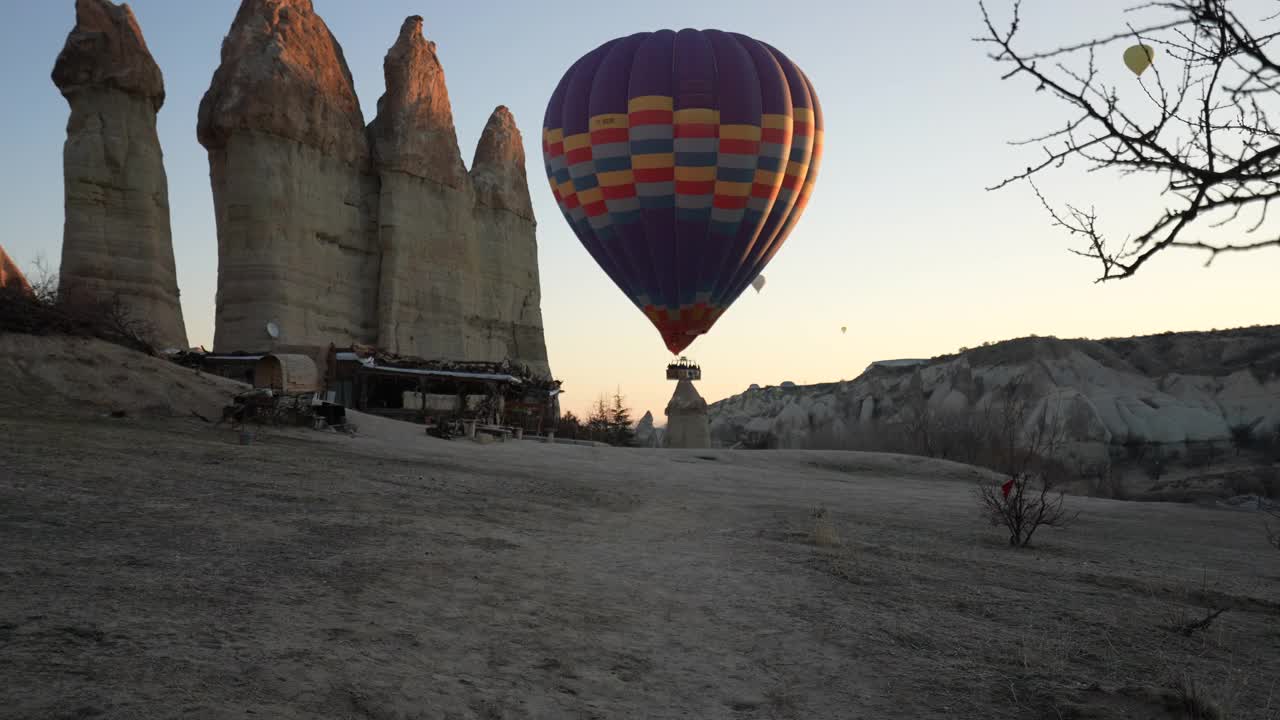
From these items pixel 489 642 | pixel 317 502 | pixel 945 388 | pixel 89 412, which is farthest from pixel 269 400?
pixel 945 388

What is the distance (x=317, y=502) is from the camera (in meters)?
9.10

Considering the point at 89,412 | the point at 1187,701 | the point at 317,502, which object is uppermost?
the point at 89,412

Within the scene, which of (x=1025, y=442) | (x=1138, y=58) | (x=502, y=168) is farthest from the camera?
(x=502, y=168)

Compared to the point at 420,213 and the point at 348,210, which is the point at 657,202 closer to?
the point at 348,210

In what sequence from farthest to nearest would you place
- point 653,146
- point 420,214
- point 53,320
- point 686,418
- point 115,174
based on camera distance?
point 420,214, point 115,174, point 686,418, point 653,146, point 53,320

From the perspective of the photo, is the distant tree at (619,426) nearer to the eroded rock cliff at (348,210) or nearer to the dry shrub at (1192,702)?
the eroded rock cliff at (348,210)

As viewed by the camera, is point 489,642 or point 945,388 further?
point 945,388

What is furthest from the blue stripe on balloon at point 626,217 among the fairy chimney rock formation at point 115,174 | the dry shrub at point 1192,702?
the dry shrub at point 1192,702

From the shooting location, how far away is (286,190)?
3841cm

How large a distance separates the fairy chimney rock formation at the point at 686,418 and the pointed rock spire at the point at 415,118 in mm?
19393

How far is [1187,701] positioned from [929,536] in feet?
23.3

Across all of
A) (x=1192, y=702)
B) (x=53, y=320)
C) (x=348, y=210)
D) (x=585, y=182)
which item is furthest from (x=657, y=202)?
(x=348, y=210)

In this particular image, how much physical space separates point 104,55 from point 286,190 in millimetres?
8041

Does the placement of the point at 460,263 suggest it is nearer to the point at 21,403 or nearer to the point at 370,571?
the point at 21,403
